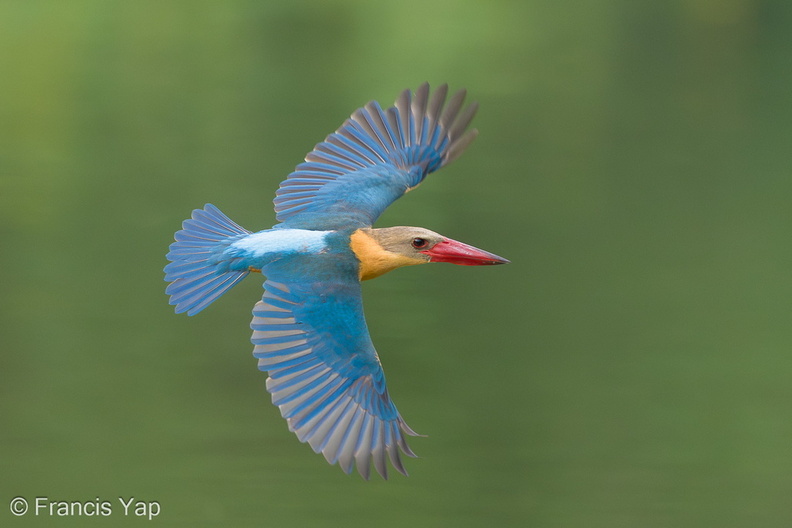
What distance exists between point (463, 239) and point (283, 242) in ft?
9.85

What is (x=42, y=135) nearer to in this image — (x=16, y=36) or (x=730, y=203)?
(x=16, y=36)

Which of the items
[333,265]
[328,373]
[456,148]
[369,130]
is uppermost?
[369,130]

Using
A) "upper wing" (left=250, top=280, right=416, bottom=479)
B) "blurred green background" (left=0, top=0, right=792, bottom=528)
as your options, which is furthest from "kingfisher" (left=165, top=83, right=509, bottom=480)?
"blurred green background" (left=0, top=0, right=792, bottom=528)

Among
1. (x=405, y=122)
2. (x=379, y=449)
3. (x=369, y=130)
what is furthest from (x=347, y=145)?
(x=379, y=449)

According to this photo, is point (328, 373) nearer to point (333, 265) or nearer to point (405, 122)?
point (333, 265)

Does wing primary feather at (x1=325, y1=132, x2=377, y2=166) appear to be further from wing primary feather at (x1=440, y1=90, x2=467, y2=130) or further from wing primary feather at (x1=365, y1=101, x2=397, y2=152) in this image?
wing primary feather at (x1=440, y1=90, x2=467, y2=130)

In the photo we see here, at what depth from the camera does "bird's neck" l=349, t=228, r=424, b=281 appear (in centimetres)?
439

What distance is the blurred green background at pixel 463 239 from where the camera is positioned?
227 inches

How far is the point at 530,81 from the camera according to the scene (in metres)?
9.37

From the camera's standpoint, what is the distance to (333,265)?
4246mm

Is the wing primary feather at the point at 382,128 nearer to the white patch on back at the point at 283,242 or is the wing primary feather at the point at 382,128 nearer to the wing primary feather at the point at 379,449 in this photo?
the white patch on back at the point at 283,242

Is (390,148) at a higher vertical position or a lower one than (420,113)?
lower

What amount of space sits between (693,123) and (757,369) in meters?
3.33

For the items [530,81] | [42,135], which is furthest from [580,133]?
[42,135]
